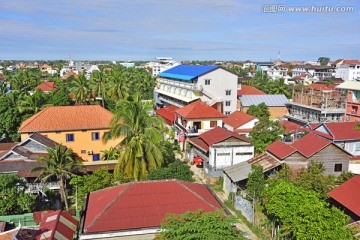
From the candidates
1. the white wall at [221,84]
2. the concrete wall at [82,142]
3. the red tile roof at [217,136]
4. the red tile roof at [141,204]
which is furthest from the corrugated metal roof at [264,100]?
the red tile roof at [141,204]

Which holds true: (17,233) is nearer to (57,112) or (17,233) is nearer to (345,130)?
(57,112)

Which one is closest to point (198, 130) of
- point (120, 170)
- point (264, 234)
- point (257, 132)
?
point (257, 132)

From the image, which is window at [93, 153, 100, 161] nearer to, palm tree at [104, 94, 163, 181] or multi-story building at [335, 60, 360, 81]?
palm tree at [104, 94, 163, 181]

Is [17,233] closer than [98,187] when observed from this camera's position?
Yes

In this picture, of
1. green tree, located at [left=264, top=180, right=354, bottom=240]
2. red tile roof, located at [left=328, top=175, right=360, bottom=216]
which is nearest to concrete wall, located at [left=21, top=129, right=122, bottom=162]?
green tree, located at [left=264, top=180, right=354, bottom=240]

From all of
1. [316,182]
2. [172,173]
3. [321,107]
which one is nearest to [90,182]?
[172,173]
